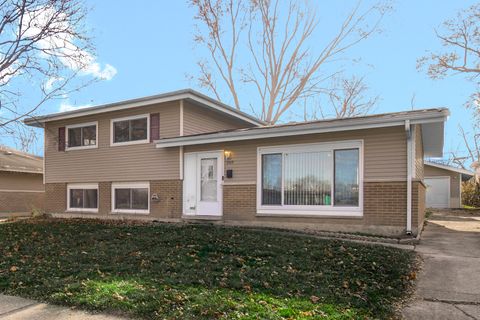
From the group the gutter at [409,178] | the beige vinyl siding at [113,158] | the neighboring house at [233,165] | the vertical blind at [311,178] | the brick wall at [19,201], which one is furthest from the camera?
the brick wall at [19,201]

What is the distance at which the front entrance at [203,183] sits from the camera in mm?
12484

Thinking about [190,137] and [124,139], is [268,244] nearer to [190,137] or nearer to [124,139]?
[190,137]

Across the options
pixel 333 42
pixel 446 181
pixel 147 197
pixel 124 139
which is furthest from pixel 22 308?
pixel 446 181

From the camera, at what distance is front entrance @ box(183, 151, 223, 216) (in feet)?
41.0

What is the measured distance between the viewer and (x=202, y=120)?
14391 millimetres

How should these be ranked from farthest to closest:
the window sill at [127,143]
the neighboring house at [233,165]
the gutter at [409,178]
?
the window sill at [127,143]
the neighboring house at [233,165]
the gutter at [409,178]


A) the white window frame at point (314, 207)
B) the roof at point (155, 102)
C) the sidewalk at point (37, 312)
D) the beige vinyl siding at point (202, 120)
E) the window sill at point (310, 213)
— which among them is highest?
the roof at point (155, 102)

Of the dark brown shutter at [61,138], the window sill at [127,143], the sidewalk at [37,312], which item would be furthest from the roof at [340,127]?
the sidewalk at [37,312]

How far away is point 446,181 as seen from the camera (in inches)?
1139

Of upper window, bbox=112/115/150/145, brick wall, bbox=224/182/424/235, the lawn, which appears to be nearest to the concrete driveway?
the lawn

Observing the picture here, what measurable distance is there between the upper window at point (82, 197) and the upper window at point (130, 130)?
2.26 m

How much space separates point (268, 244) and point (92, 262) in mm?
3386

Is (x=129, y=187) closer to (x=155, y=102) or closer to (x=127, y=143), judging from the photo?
(x=127, y=143)

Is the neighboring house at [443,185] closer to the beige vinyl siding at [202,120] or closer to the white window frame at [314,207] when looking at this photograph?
the beige vinyl siding at [202,120]
